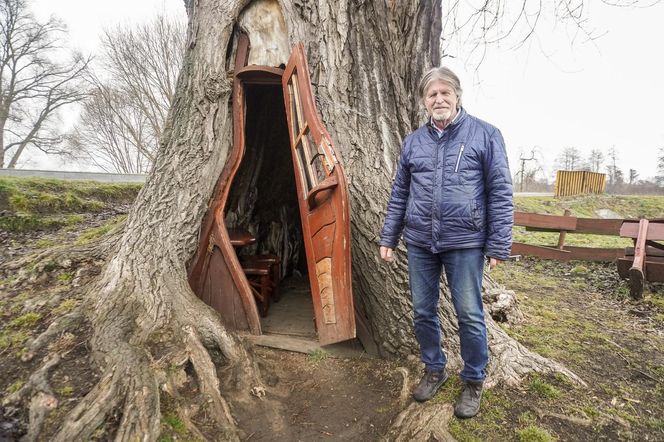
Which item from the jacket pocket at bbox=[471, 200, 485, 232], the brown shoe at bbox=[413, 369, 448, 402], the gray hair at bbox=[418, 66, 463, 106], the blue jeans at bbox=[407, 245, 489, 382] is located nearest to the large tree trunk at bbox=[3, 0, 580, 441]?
the brown shoe at bbox=[413, 369, 448, 402]

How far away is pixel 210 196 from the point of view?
3.75 m

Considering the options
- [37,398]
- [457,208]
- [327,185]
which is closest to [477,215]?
[457,208]

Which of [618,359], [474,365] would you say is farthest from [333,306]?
[618,359]

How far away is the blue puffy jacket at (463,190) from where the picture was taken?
7.02 ft

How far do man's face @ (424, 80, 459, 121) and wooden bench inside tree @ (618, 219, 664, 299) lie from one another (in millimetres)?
4551

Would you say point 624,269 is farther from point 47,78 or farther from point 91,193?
point 47,78

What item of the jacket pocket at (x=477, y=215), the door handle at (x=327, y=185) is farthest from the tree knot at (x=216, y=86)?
the jacket pocket at (x=477, y=215)

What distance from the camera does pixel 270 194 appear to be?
19.5 ft

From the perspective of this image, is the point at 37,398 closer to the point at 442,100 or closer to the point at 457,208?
the point at 457,208

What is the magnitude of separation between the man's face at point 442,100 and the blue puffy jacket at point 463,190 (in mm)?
70

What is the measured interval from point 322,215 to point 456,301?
44.7 inches

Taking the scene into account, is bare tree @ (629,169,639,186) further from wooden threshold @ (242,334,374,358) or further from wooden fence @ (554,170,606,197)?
wooden threshold @ (242,334,374,358)

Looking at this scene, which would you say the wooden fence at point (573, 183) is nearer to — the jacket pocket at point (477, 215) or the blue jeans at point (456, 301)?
the blue jeans at point (456, 301)

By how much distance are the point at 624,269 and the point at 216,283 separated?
18.7ft
